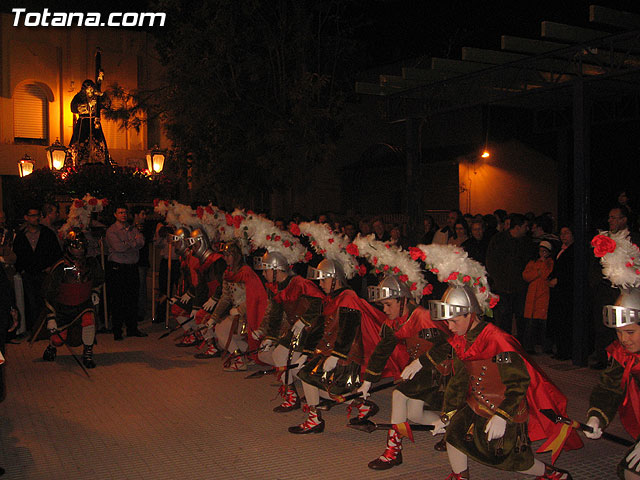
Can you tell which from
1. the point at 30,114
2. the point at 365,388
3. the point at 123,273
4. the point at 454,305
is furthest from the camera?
the point at 30,114

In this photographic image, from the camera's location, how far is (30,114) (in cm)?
2570

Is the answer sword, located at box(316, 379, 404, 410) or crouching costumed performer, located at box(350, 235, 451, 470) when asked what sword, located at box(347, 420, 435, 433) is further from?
sword, located at box(316, 379, 404, 410)

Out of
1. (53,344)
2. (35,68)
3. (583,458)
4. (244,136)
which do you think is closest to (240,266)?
(53,344)

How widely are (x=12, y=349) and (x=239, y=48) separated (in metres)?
8.39

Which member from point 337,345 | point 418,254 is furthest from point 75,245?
point 418,254

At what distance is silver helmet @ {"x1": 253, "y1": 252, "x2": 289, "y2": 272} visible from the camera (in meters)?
7.94

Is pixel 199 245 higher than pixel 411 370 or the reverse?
higher

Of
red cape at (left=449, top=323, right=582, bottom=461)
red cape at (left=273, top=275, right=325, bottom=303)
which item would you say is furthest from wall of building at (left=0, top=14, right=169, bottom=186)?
red cape at (left=449, top=323, right=582, bottom=461)

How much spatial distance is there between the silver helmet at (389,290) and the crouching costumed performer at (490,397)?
2.91 ft

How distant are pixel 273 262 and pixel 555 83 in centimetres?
464

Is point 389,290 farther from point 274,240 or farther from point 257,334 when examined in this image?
point 274,240

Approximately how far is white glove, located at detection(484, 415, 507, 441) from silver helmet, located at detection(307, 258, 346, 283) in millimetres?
2748

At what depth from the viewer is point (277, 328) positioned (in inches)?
303

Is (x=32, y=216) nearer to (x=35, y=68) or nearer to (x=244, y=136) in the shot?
(x=244, y=136)
